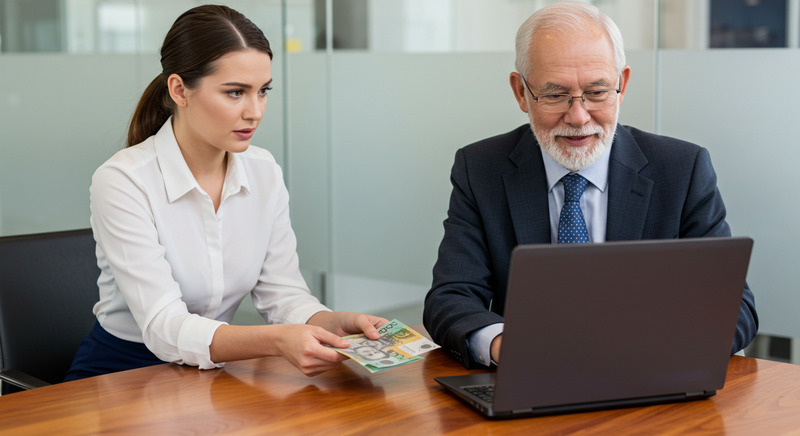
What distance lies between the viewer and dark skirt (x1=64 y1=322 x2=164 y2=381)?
6.69 ft

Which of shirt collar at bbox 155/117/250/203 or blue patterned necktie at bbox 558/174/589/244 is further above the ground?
shirt collar at bbox 155/117/250/203

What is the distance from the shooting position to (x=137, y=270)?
1861 mm

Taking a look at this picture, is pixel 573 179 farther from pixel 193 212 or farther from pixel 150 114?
pixel 150 114

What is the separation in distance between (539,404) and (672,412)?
24 cm

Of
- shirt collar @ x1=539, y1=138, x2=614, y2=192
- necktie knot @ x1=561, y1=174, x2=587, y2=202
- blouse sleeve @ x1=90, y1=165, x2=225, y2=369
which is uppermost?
shirt collar @ x1=539, y1=138, x2=614, y2=192

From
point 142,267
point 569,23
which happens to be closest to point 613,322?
point 569,23

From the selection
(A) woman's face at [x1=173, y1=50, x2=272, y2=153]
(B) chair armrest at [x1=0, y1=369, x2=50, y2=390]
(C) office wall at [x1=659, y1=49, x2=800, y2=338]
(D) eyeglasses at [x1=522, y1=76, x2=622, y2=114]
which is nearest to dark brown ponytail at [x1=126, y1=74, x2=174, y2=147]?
(A) woman's face at [x1=173, y1=50, x2=272, y2=153]

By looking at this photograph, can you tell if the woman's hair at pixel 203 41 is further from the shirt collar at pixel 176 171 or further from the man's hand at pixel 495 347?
the man's hand at pixel 495 347

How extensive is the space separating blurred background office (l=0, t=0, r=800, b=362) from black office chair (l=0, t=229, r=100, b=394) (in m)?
1.00

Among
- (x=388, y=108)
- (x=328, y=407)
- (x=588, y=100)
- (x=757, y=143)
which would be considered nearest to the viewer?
(x=328, y=407)

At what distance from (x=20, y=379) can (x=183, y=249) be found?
0.45 meters

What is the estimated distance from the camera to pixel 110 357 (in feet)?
6.71

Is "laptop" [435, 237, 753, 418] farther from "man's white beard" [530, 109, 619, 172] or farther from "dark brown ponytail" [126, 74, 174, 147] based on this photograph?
"dark brown ponytail" [126, 74, 174, 147]

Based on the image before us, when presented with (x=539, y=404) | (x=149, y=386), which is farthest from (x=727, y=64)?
(x=149, y=386)
